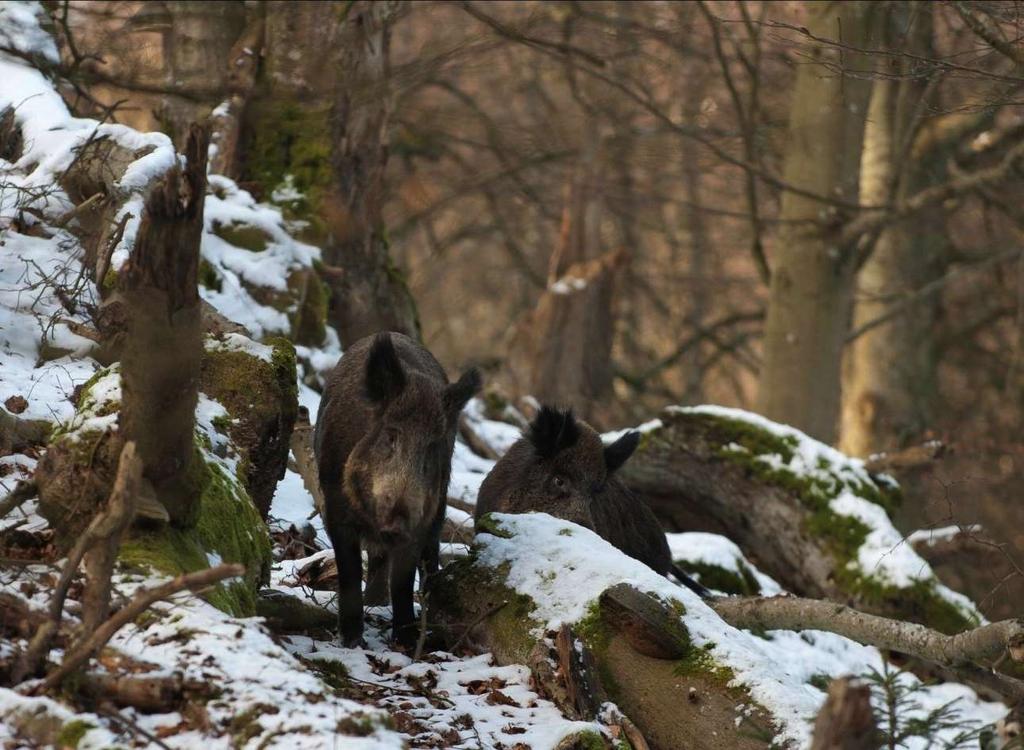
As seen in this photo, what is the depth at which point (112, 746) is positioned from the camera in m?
3.99

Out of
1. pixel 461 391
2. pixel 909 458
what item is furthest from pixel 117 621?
pixel 909 458

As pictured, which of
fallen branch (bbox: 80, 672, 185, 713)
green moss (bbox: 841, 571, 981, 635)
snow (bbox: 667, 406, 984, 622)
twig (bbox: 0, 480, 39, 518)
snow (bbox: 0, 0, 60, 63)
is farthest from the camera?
snow (bbox: 667, 406, 984, 622)

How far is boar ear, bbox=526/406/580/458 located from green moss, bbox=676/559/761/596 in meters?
2.30

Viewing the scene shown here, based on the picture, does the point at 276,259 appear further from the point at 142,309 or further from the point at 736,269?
the point at 736,269

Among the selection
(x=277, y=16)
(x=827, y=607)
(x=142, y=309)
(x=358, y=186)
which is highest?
(x=277, y=16)

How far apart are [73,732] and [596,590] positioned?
8.94ft

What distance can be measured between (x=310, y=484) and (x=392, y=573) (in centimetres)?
207

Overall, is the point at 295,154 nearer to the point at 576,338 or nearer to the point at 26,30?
the point at 26,30

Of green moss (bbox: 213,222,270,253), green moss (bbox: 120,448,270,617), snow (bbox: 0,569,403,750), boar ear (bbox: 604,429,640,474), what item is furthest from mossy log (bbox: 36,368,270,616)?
green moss (bbox: 213,222,270,253)

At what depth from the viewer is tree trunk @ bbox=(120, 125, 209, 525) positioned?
4633mm

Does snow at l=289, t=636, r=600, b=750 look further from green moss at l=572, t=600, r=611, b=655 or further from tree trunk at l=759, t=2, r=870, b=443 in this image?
tree trunk at l=759, t=2, r=870, b=443

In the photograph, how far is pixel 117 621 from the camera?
13.5 ft

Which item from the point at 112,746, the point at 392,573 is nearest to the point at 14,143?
the point at 392,573

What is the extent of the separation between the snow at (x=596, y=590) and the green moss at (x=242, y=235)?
4921 millimetres
